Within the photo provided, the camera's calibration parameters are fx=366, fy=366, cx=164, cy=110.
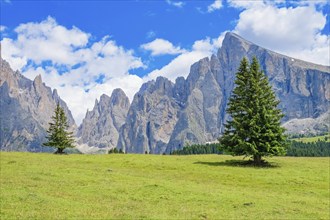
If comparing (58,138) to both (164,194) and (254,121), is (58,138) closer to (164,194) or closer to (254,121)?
(254,121)

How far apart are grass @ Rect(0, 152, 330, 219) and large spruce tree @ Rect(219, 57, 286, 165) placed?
6324 mm

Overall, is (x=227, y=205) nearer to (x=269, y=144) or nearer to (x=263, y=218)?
(x=263, y=218)

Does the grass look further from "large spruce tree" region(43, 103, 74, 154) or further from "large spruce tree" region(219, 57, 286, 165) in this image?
"large spruce tree" region(43, 103, 74, 154)

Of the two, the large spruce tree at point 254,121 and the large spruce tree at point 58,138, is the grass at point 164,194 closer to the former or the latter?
the large spruce tree at point 254,121

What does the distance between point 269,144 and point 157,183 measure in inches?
999

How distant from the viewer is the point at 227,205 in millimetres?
28828

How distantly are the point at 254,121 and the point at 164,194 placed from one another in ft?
96.6

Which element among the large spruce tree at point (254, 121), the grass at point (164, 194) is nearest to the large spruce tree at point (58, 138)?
the grass at point (164, 194)

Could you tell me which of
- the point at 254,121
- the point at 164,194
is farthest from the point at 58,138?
the point at 164,194

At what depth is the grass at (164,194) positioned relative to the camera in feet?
80.9

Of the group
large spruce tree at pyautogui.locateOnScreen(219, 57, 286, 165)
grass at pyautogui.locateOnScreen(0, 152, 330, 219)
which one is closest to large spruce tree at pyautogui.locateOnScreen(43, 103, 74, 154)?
grass at pyautogui.locateOnScreen(0, 152, 330, 219)

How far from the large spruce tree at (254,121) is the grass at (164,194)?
249 inches

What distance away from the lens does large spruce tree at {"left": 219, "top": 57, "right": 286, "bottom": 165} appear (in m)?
56.3

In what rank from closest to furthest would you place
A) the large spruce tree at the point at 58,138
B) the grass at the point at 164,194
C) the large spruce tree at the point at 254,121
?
the grass at the point at 164,194
the large spruce tree at the point at 254,121
the large spruce tree at the point at 58,138
